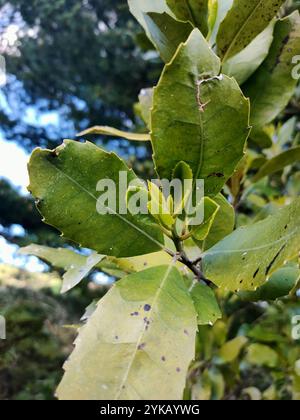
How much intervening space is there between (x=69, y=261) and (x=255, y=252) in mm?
354

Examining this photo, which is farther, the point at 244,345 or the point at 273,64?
the point at 244,345

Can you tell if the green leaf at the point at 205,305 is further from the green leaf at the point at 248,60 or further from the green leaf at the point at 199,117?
the green leaf at the point at 248,60

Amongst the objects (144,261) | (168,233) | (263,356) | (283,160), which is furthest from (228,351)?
(168,233)

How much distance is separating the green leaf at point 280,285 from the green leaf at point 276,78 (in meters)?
0.30

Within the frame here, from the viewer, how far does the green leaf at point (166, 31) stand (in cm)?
67

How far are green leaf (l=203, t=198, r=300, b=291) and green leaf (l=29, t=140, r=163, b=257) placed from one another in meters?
0.09

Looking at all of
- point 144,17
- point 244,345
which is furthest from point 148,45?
point 244,345

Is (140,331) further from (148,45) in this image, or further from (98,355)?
(148,45)

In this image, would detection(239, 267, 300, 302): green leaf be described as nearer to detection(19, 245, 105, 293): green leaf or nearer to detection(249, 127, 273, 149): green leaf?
detection(19, 245, 105, 293): green leaf

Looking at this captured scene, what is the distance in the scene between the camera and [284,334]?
1.80 m

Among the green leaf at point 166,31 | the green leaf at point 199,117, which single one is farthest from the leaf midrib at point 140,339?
the green leaf at point 166,31

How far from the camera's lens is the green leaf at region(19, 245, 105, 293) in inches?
26.4

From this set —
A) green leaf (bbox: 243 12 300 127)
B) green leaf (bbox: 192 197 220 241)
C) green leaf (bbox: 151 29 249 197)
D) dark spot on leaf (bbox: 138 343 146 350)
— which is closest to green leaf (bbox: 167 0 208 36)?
green leaf (bbox: 243 12 300 127)

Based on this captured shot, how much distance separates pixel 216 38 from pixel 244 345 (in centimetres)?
136
